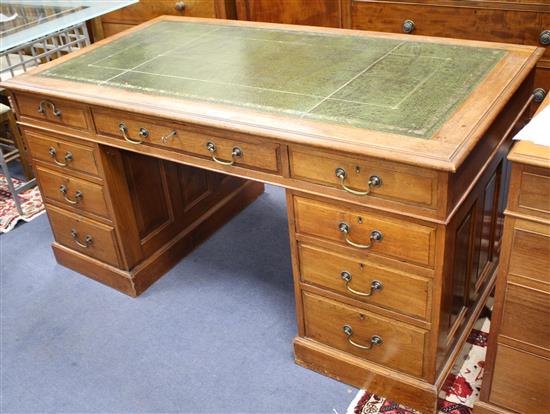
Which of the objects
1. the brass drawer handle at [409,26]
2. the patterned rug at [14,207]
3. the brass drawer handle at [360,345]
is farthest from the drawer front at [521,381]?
the patterned rug at [14,207]

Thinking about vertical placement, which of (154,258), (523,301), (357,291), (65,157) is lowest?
(154,258)

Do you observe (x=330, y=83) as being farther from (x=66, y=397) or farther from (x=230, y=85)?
(x=66, y=397)

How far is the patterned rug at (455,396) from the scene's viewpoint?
2.03 meters

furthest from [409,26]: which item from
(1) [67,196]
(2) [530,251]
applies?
(1) [67,196]

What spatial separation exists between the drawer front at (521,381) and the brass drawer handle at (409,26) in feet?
4.55

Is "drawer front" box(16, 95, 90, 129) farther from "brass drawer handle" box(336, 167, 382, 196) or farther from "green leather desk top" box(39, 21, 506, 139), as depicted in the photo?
"brass drawer handle" box(336, 167, 382, 196)

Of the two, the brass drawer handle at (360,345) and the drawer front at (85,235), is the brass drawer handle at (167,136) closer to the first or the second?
the drawer front at (85,235)

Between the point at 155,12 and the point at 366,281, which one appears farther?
the point at 155,12

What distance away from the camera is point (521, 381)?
1.77 metres

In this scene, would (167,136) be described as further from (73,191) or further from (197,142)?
(73,191)

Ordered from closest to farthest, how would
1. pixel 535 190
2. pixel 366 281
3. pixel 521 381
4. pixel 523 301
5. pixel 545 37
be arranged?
1. pixel 535 190
2. pixel 523 301
3. pixel 521 381
4. pixel 366 281
5. pixel 545 37

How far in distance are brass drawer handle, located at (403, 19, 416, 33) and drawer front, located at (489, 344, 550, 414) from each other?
4.55ft

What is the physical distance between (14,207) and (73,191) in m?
1.03

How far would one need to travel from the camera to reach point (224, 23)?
273cm
